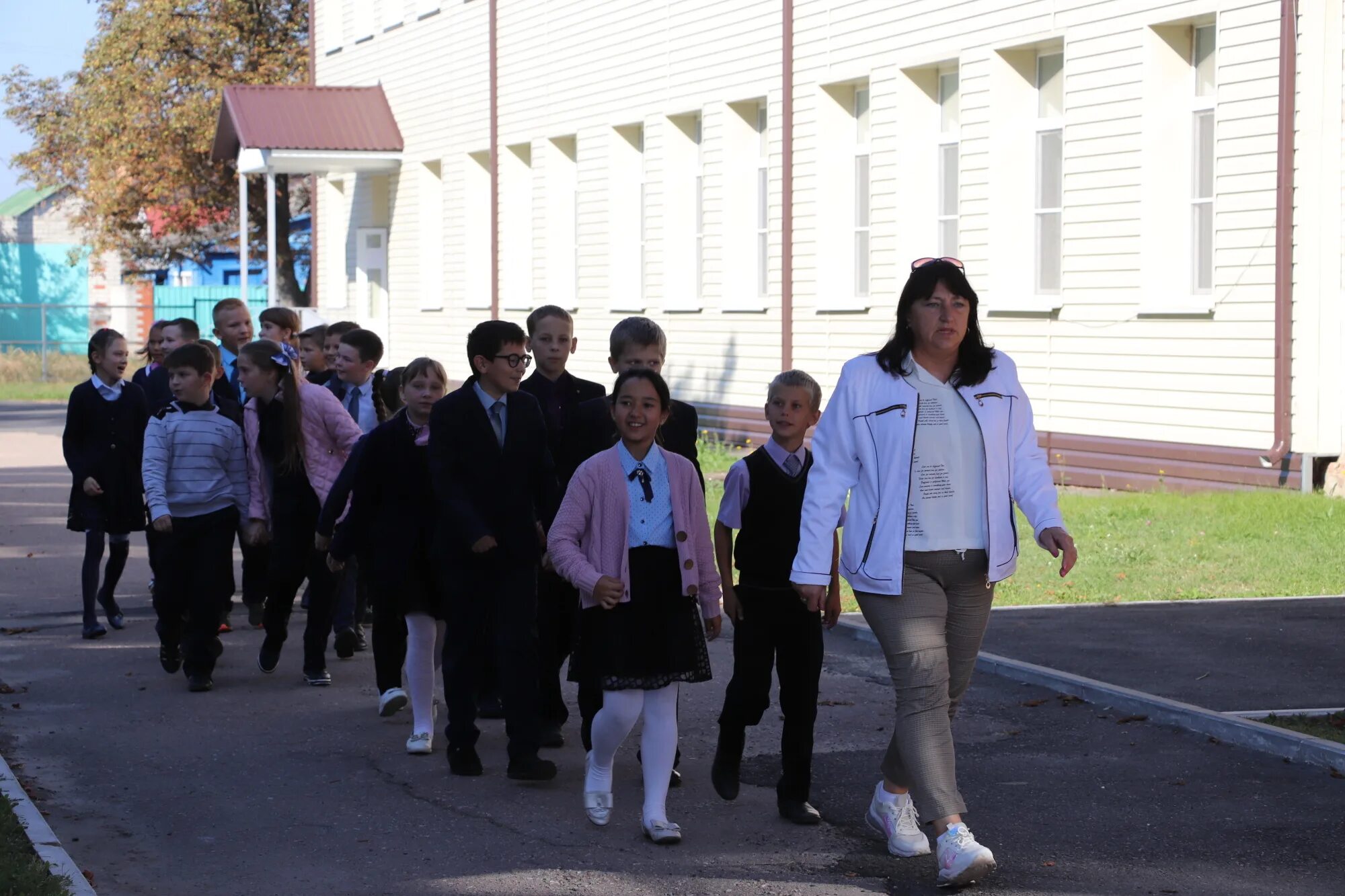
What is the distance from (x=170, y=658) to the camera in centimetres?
959

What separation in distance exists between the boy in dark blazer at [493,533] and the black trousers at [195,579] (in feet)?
7.57

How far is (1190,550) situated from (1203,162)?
14.7 ft

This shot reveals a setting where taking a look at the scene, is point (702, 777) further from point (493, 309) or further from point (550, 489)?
point (493, 309)

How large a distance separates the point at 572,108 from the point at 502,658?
21011 millimetres

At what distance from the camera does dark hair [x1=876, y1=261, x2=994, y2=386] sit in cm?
588

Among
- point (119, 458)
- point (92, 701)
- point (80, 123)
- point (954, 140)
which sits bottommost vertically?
point (92, 701)

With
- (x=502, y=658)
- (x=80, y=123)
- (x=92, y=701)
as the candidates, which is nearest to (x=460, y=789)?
(x=502, y=658)

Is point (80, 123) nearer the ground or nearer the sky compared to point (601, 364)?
nearer the sky

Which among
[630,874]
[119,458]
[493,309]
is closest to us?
[630,874]

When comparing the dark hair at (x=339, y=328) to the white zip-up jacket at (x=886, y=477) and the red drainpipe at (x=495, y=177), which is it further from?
the red drainpipe at (x=495, y=177)

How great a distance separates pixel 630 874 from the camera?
5957mm

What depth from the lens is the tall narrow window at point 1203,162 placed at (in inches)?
635

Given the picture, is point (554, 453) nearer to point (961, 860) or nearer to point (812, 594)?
point (812, 594)

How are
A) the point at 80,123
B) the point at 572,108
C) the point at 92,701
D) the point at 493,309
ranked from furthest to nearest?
the point at 80,123 < the point at 493,309 < the point at 572,108 < the point at 92,701
